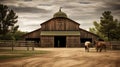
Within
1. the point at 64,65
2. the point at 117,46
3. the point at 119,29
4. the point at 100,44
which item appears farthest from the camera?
A: the point at 119,29

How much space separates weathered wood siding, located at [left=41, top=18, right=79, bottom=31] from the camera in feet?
172

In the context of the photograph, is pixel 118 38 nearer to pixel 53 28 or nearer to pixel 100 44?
pixel 53 28

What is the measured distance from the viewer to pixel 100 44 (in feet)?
99.2

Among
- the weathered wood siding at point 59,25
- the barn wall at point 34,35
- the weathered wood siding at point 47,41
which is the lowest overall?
the weathered wood siding at point 47,41

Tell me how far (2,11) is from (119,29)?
30.8 metres

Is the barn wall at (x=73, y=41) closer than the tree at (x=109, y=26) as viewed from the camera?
Yes

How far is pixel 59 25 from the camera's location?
52.7 m

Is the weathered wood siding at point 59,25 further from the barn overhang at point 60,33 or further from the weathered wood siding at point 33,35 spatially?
the weathered wood siding at point 33,35

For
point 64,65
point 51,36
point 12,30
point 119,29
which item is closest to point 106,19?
point 119,29

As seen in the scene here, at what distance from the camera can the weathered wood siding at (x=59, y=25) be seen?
5249cm

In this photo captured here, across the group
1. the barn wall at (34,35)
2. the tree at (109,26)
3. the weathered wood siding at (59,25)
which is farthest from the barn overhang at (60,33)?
the tree at (109,26)

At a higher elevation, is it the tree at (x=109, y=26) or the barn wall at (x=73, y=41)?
the tree at (x=109, y=26)

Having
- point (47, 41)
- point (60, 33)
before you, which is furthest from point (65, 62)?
point (60, 33)

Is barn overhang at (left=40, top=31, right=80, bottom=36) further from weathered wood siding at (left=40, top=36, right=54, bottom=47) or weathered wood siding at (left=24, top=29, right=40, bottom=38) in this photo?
weathered wood siding at (left=24, top=29, right=40, bottom=38)
